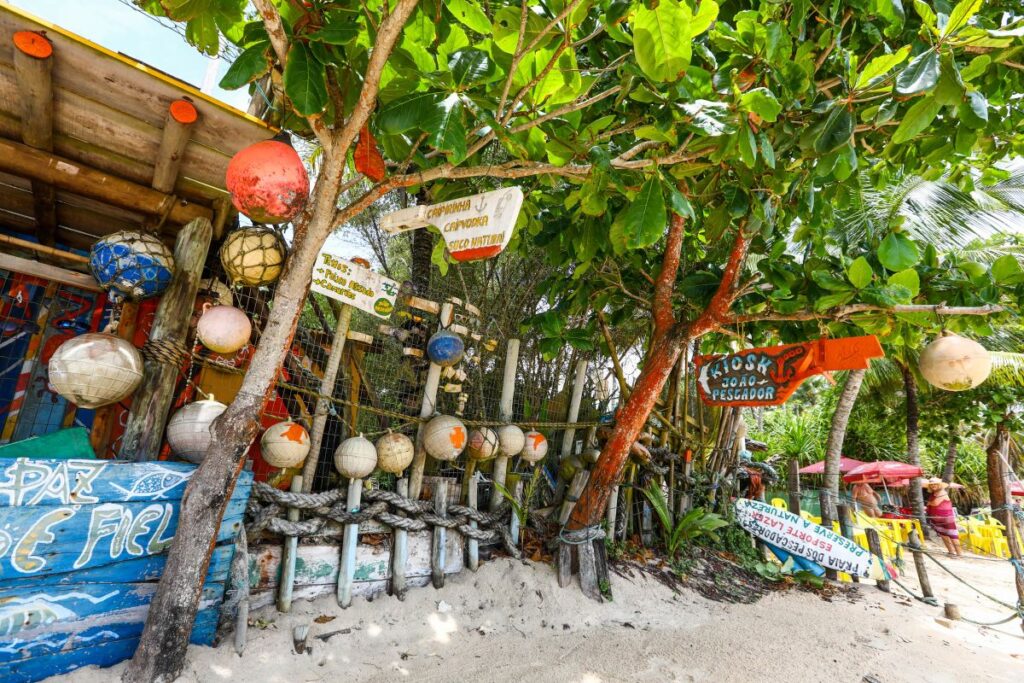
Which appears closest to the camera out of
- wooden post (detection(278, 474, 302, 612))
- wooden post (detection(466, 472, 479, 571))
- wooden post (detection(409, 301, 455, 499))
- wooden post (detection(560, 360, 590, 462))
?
wooden post (detection(278, 474, 302, 612))

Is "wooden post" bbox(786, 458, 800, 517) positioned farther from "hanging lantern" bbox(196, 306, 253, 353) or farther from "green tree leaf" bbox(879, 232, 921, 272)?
"hanging lantern" bbox(196, 306, 253, 353)

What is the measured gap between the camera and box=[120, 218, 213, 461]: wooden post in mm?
2846

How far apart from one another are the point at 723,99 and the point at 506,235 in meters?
1.15

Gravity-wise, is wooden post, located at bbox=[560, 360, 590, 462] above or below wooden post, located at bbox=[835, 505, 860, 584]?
above

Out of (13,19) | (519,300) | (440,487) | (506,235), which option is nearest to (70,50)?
(13,19)

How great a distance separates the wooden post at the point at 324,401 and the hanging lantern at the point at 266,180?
1.34m

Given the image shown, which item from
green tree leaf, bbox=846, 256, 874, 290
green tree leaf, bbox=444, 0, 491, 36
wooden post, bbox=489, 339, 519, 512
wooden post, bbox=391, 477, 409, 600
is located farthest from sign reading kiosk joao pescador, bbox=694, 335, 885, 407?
green tree leaf, bbox=444, 0, 491, 36

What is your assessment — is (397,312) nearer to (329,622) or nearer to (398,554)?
(398,554)

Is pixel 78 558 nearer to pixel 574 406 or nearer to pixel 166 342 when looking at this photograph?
pixel 166 342

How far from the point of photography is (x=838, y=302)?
135 inches

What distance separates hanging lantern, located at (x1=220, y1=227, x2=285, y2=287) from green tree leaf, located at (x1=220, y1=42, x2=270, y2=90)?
99cm

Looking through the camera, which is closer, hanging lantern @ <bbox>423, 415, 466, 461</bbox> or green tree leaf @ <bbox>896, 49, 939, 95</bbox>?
green tree leaf @ <bbox>896, 49, 939, 95</bbox>

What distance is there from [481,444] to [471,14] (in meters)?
2.98

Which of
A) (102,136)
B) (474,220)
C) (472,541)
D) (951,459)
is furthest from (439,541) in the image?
(951,459)
